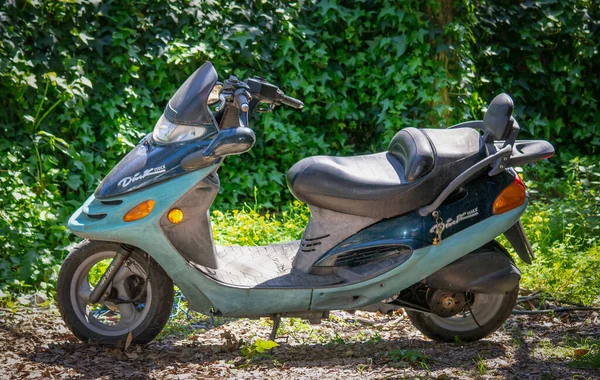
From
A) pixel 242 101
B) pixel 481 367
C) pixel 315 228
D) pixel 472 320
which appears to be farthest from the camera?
pixel 472 320

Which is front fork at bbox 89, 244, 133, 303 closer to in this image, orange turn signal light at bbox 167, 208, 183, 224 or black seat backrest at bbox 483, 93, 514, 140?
orange turn signal light at bbox 167, 208, 183, 224

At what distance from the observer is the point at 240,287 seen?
4074 mm

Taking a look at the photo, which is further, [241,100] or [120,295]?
[120,295]

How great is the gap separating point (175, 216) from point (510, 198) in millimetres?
1661

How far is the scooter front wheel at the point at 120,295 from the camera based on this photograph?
13.6 ft

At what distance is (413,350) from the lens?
4.14 metres

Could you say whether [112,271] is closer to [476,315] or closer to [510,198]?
[476,315]

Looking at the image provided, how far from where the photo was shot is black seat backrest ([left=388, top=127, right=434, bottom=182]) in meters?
4.01

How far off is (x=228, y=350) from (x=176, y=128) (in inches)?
45.5

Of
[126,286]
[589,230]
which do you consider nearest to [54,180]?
[126,286]

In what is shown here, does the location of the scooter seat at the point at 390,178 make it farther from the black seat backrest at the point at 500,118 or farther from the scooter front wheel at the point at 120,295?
the scooter front wheel at the point at 120,295

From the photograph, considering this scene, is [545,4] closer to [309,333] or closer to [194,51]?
[194,51]

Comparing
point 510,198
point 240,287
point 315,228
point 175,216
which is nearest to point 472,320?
point 510,198

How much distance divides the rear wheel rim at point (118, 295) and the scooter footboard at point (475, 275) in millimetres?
1424
